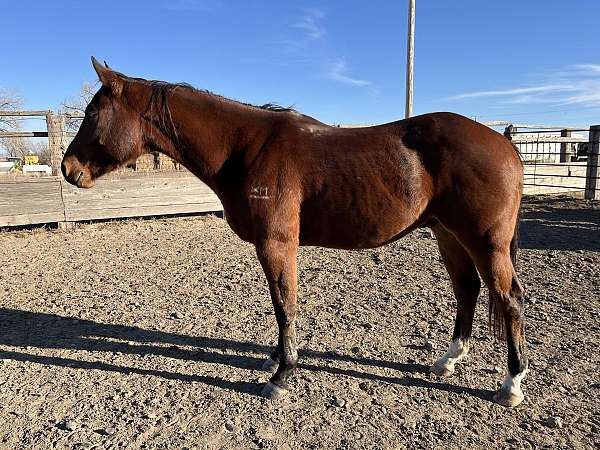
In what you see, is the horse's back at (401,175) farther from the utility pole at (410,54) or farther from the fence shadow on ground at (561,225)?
the utility pole at (410,54)

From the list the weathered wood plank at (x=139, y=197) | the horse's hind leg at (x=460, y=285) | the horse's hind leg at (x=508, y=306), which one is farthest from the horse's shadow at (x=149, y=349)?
the weathered wood plank at (x=139, y=197)

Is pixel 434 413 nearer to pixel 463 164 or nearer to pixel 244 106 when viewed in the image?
pixel 463 164

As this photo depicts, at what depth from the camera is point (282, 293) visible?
2730 mm

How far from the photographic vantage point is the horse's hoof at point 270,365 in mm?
3064

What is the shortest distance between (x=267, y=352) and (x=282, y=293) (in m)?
0.89

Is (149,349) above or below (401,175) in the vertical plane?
below

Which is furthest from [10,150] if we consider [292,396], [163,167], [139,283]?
[292,396]

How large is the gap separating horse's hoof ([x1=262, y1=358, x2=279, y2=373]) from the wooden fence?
6.51 m

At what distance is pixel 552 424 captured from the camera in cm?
236

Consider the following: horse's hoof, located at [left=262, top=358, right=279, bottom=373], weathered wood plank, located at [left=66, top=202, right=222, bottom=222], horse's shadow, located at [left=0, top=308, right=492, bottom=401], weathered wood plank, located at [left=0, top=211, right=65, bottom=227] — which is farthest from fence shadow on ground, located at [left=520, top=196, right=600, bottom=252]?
weathered wood plank, located at [left=0, top=211, right=65, bottom=227]

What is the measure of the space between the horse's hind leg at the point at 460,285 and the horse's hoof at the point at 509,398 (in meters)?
0.44

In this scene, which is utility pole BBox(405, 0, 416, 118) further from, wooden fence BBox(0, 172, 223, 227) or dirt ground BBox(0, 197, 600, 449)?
wooden fence BBox(0, 172, 223, 227)

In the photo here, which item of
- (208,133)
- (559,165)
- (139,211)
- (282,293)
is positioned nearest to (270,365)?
(282,293)

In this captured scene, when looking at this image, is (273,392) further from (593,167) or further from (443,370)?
(593,167)
